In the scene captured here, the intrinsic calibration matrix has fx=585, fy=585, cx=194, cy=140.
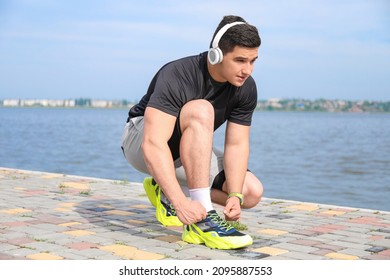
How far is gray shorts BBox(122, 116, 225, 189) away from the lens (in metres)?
3.77

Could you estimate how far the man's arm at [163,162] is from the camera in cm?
329

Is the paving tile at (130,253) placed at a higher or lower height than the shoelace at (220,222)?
lower

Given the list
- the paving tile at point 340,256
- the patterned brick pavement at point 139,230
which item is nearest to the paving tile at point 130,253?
the patterned brick pavement at point 139,230

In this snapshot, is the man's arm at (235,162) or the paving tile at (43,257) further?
the man's arm at (235,162)

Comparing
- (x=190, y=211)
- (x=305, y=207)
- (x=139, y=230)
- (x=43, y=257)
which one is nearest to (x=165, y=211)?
(x=139, y=230)

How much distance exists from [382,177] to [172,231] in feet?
34.2

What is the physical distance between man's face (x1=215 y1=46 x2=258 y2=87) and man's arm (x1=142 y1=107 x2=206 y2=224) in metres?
0.43

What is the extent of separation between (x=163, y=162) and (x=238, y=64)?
27.8 inches

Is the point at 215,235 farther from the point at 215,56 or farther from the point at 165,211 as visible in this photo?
the point at 215,56

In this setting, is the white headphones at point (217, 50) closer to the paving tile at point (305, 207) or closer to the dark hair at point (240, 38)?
the dark hair at point (240, 38)

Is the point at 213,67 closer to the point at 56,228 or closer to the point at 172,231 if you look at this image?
the point at 172,231

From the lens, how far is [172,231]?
3.88 meters

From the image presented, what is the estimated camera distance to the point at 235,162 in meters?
3.69
